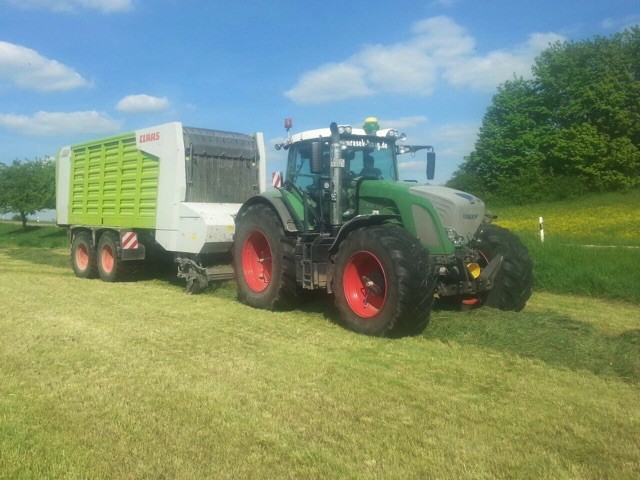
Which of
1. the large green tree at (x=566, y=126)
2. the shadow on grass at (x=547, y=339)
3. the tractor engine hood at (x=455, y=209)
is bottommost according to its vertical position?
the shadow on grass at (x=547, y=339)

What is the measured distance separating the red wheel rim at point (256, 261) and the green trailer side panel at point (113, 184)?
2.55m

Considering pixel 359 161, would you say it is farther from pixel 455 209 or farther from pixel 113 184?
pixel 113 184

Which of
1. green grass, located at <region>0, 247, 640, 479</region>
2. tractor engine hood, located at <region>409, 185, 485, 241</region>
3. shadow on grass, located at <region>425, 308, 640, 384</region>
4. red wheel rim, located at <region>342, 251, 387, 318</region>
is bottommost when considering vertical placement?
green grass, located at <region>0, 247, 640, 479</region>

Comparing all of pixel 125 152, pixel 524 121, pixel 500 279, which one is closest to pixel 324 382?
pixel 500 279

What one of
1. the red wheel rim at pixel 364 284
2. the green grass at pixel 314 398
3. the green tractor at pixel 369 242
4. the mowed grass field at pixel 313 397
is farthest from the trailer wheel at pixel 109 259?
the red wheel rim at pixel 364 284

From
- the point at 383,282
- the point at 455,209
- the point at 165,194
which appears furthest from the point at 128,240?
the point at 455,209

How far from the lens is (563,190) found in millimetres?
33844

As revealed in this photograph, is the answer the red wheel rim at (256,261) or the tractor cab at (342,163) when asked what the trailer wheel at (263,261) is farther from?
the tractor cab at (342,163)

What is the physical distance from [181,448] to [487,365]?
9.16 feet

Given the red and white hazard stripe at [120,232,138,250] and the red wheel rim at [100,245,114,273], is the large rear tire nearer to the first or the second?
the red and white hazard stripe at [120,232,138,250]

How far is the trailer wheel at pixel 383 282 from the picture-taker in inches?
242

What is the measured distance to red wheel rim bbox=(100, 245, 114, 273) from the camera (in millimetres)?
11953

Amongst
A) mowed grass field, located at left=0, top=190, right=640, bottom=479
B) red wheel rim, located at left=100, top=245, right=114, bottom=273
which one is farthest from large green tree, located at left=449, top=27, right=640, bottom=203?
mowed grass field, located at left=0, top=190, right=640, bottom=479

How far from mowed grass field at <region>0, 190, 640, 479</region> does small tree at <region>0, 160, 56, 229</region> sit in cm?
3510
